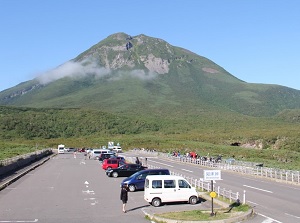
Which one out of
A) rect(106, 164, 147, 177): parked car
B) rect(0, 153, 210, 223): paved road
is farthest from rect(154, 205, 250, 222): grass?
rect(106, 164, 147, 177): parked car

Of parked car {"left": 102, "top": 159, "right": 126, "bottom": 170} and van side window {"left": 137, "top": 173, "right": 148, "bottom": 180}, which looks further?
parked car {"left": 102, "top": 159, "right": 126, "bottom": 170}

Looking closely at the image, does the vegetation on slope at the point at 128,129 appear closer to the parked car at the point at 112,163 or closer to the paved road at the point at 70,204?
the parked car at the point at 112,163

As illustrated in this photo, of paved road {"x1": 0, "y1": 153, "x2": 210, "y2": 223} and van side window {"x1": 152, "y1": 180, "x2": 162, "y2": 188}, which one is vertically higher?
van side window {"x1": 152, "y1": 180, "x2": 162, "y2": 188}

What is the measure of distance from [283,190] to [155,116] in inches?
6307

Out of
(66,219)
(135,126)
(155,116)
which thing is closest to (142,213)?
(66,219)

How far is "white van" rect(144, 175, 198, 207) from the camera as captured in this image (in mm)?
21125

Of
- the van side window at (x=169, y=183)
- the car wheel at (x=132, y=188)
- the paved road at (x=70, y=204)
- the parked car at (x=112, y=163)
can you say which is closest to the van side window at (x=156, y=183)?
the van side window at (x=169, y=183)

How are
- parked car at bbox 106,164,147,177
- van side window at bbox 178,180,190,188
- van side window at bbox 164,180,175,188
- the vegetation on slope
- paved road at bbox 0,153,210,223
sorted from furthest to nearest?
1. the vegetation on slope
2. parked car at bbox 106,164,147,177
3. van side window at bbox 178,180,190,188
4. van side window at bbox 164,180,175,188
5. paved road at bbox 0,153,210,223

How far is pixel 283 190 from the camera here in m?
27.7

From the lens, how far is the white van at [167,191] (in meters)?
21.1

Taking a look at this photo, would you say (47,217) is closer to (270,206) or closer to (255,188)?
(270,206)

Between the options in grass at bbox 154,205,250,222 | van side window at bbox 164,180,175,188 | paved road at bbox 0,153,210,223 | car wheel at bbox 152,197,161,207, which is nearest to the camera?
grass at bbox 154,205,250,222

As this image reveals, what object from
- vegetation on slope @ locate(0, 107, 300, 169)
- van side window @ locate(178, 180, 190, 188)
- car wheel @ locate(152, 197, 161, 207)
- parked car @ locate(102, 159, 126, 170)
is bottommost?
car wheel @ locate(152, 197, 161, 207)

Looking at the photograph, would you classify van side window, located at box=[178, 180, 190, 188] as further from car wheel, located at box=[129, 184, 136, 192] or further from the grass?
car wheel, located at box=[129, 184, 136, 192]
